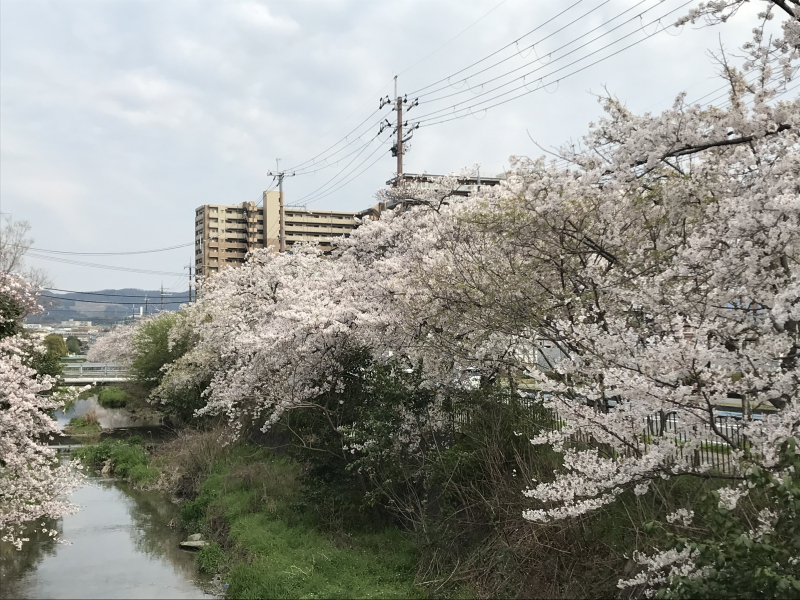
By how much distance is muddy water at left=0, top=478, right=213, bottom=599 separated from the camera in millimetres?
12688

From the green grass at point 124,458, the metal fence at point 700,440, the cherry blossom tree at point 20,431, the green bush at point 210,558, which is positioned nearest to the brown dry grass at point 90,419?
the green grass at point 124,458

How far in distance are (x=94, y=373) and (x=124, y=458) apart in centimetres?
2411

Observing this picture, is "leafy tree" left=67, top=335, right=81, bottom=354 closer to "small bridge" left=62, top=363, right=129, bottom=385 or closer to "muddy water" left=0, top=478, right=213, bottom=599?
"small bridge" left=62, top=363, right=129, bottom=385

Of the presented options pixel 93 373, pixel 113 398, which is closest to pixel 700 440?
pixel 113 398

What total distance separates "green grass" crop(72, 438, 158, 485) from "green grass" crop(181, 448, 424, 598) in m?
5.72

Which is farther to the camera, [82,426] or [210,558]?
[82,426]

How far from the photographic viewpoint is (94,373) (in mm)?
46812

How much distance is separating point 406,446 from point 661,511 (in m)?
5.30

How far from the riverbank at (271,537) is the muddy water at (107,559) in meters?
0.65

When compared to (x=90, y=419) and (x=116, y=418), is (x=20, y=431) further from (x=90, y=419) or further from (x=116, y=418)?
(x=116, y=418)

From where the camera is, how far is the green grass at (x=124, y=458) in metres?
23.0

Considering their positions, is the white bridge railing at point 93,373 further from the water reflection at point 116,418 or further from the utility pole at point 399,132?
the utility pole at point 399,132

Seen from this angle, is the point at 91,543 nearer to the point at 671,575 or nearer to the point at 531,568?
the point at 531,568

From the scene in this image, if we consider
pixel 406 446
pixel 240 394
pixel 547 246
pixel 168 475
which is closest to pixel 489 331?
pixel 547 246
